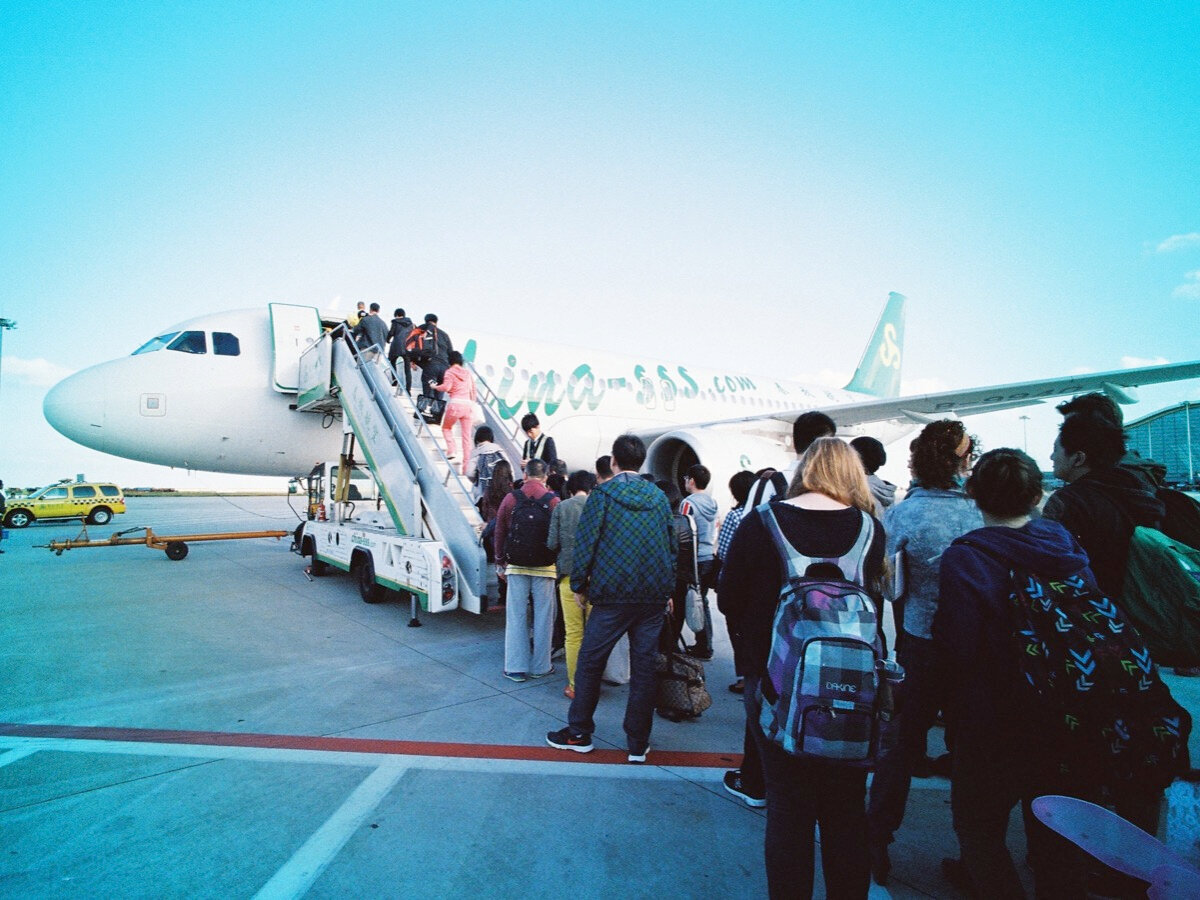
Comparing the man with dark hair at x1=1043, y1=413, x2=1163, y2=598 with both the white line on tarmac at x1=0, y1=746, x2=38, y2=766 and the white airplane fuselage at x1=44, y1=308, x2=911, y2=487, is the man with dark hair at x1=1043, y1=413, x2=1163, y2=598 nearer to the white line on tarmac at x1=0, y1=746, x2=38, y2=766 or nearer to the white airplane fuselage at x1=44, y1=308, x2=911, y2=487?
the white line on tarmac at x1=0, y1=746, x2=38, y2=766

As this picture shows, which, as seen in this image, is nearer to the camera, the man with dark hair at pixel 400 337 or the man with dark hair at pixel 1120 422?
the man with dark hair at pixel 1120 422

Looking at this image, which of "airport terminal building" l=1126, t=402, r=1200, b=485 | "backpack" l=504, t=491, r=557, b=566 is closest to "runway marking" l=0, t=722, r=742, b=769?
"backpack" l=504, t=491, r=557, b=566

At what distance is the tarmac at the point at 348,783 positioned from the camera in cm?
218

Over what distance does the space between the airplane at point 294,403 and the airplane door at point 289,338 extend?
17mm

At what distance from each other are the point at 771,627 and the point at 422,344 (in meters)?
6.42

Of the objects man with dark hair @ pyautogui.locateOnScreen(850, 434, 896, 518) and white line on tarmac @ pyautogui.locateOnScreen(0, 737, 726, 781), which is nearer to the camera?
white line on tarmac @ pyautogui.locateOnScreen(0, 737, 726, 781)

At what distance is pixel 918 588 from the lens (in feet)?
8.23

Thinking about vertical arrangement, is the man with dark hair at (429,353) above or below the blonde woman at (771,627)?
above

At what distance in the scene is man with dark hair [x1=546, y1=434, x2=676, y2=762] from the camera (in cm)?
310

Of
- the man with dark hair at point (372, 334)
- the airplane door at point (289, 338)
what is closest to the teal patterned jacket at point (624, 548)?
the man with dark hair at point (372, 334)

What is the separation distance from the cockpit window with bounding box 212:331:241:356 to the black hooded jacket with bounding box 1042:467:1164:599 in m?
9.16

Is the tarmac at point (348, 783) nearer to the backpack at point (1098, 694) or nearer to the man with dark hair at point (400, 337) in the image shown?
the backpack at point (1098, 694)

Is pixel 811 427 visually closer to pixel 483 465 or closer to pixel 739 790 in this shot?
pixel 739 790

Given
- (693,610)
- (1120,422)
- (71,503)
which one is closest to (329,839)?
(693,610)
